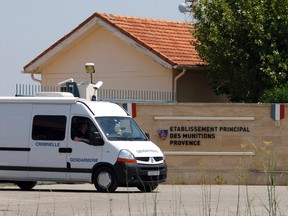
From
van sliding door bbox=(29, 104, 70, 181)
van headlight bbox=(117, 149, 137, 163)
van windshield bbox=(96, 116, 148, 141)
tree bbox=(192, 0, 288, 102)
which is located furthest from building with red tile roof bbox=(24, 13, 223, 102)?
van headlight bbox=(117, 149, 137, 163)

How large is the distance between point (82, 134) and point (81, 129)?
121mm

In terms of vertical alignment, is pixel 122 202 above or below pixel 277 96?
below

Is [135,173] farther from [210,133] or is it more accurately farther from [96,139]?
[210,133]

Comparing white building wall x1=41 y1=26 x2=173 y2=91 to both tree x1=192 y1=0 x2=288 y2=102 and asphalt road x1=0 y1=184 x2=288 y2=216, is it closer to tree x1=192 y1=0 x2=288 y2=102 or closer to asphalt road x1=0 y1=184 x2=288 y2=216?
tree x1=192 y1=0 x2=288 y2=102

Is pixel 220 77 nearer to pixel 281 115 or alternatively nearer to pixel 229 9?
pixel 229 9

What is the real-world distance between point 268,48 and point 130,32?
6302 millimetres

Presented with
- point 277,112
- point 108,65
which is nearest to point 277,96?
point 277,112

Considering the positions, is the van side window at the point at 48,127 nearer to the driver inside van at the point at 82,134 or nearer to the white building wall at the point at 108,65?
the driver inside van at the point at 82,134

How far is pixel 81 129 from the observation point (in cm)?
2452

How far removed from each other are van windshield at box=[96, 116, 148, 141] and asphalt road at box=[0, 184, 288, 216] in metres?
1.32

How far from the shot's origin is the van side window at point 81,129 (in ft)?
79.9

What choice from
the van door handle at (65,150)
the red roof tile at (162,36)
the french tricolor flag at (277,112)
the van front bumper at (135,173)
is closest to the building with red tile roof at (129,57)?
the red roof tile at (162,36)

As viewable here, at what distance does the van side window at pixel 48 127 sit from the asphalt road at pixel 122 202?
1.32 metres

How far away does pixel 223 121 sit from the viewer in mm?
30172
